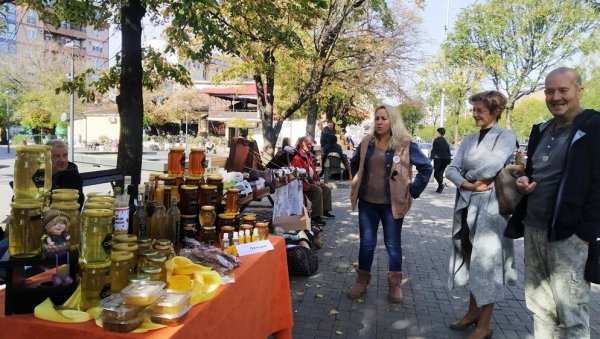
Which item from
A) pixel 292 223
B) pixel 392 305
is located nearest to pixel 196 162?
pixel 392 305

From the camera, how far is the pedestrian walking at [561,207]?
2492 mm

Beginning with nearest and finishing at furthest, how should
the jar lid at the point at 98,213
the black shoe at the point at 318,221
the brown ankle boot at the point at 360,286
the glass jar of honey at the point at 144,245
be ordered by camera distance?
the jar lid at the point at 98,213 < the glass jar of honey at the point at 144,245 < the brown ankle boot at the point at 360,286 < the black shoe at the point at 318,221

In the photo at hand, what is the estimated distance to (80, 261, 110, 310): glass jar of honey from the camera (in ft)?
5.84

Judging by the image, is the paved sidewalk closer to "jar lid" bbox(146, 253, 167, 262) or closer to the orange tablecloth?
the orange tablecloth

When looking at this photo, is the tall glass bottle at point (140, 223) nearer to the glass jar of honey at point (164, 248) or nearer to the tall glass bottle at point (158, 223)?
Result: the tall glass bottle at point (158, 223)

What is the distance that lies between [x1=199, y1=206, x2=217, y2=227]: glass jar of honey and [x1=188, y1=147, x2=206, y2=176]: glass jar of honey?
312mm

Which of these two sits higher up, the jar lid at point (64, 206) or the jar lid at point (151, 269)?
the jar lid at point (64, 206)

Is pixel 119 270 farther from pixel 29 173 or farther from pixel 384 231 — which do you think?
pixel 384 231

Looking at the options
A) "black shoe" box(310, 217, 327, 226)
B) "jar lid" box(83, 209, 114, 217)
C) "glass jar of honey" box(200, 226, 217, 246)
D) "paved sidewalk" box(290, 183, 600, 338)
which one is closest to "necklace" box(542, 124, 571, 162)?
"paved sidewalk" box(290, 183, 600, 338)

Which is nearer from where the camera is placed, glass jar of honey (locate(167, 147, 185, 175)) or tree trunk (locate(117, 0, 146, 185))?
glass jar of honey (locate(167, 147, 185, 175))

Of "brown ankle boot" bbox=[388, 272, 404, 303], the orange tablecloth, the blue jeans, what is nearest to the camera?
the orange tablecloth

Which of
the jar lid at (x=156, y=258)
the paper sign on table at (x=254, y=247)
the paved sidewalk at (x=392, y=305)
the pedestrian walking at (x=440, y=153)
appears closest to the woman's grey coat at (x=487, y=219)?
the paved sidewalk at (x=392, y=305)

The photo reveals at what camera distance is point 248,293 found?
97.3 inches

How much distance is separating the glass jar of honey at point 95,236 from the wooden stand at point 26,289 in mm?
89
